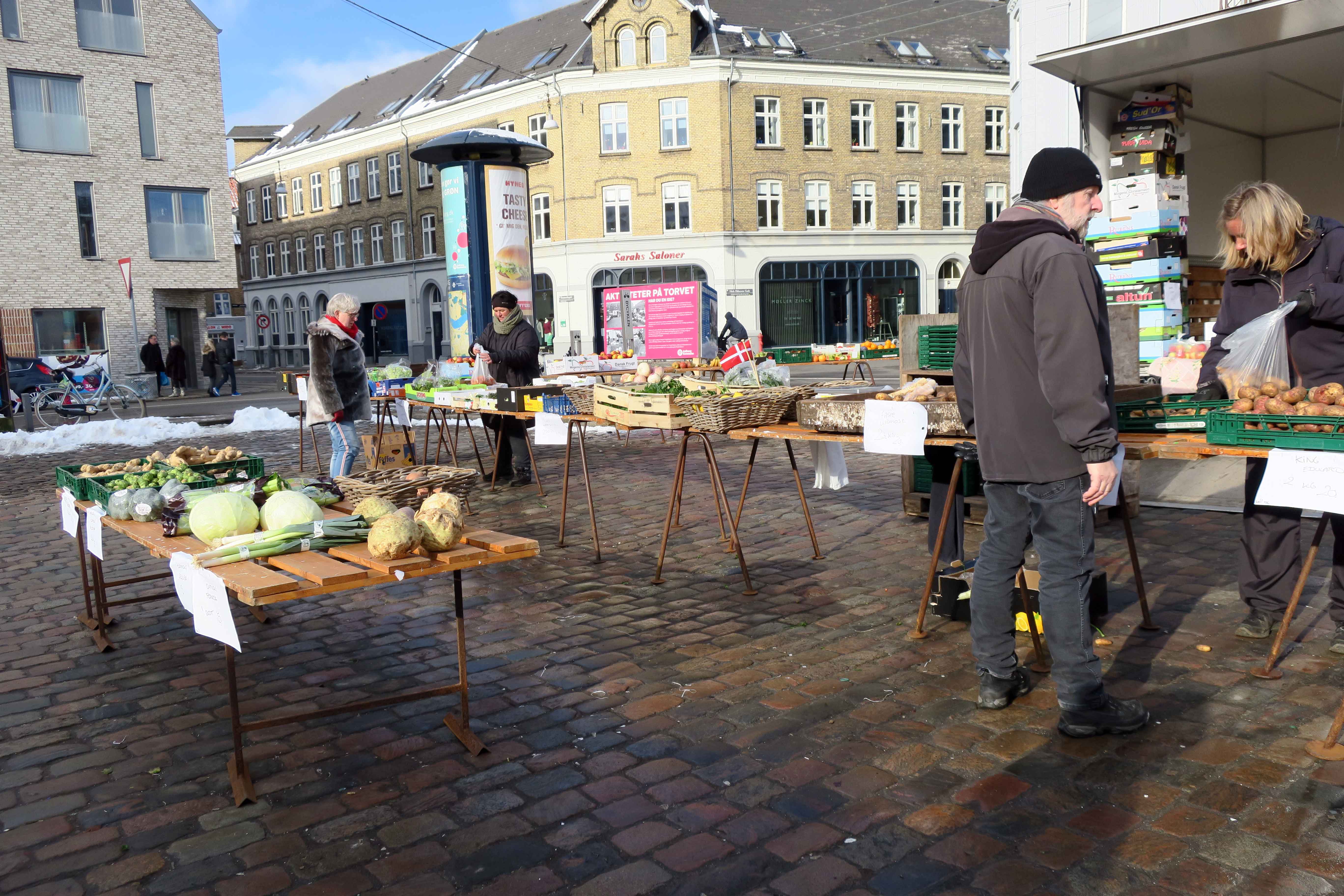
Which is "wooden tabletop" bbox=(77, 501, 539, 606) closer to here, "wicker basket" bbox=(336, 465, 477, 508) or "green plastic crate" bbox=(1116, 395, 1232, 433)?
"wicker basket" bbox=(336, 465, 477, 508)

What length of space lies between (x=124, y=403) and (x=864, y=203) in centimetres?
2526

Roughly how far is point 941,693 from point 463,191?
13.5 m

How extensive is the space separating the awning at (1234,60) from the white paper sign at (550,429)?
4683mm

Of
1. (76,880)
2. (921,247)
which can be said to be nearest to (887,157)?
(921,247)

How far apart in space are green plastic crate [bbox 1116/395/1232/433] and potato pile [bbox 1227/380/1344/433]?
21 cm

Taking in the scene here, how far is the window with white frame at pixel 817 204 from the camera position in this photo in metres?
36.2

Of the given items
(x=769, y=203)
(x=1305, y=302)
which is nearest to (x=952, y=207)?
(x=769, y=203)

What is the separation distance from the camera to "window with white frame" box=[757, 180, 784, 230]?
35.6 m

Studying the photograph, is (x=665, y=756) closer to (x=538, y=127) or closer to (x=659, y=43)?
(x=659, y=43)

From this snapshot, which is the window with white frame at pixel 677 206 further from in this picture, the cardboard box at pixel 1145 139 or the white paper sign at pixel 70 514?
the white paper sign at pixel 70 514

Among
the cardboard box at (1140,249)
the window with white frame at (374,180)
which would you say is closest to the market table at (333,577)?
the cardboard box at (1140,249)

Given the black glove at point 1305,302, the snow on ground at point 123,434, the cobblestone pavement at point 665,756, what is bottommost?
the cobblestone pavement at point 665,756

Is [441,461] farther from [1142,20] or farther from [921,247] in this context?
[921,247]

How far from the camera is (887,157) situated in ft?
121
